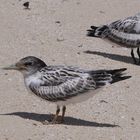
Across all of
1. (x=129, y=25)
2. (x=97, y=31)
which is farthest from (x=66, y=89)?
(x=97, y=31)

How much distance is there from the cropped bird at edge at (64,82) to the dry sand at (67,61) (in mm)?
419

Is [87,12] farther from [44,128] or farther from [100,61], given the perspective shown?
[44,128]

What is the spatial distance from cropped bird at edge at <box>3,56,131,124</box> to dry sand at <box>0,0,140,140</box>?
419 millimetres

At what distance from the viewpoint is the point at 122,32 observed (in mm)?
15852

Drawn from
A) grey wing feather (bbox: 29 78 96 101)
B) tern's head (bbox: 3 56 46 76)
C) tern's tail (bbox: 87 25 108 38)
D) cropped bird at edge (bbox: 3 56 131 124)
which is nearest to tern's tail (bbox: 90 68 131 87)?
cropped bird at edge (bbox: 3 56 131 124)

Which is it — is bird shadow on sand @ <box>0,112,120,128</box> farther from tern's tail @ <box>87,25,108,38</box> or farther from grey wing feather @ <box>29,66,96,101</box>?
tern's tail @ <box>87,25,108,38</box>

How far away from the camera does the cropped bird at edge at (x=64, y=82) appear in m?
11.0

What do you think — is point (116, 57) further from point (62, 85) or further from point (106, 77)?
point (62, 85)

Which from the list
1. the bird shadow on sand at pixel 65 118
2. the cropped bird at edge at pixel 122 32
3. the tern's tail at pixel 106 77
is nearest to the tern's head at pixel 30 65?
the bird shadow on sand at pixel 65 118

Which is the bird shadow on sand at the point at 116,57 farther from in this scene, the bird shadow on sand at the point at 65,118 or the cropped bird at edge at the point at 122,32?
the bird shadow on sand at the point at 65,118

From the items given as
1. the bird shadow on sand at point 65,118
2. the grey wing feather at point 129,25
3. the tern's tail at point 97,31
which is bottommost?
the tern's tail at point 97,31

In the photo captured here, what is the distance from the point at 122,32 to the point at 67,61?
1.90m

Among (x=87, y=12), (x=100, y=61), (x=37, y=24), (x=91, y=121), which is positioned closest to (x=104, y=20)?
(x=87, y=12)

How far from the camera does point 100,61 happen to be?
587 inches
